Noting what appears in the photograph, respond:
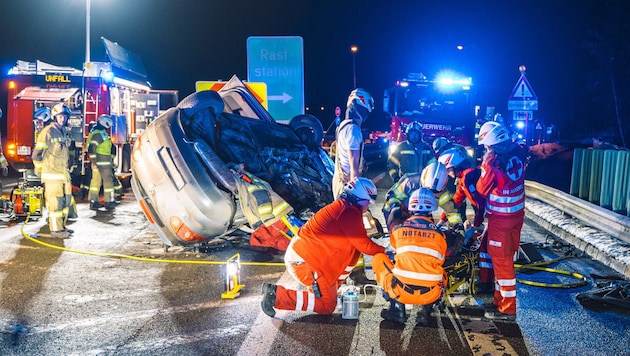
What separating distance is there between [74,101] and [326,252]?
10.3m

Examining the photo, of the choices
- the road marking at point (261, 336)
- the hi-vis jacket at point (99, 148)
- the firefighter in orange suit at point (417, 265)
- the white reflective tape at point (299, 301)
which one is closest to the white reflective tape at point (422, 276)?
the firefighter in orange suit at point (417, 265)

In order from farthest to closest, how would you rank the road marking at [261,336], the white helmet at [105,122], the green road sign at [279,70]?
the white helmet at [105,122] < the green road sign at [279,70] < the road marking at [261,336]

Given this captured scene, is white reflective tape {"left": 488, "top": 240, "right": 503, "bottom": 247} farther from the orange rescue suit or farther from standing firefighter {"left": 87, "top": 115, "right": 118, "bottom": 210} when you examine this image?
standing firefighter {"left": 87, "top": 115, "right": 118, "bottom": 210}

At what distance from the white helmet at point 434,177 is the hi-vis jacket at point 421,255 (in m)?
1.20

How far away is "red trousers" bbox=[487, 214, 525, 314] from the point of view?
16.0ft

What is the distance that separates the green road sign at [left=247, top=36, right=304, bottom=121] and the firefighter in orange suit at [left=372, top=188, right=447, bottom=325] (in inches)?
209

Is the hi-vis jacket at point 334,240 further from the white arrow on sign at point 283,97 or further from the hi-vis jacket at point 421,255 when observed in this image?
the white arrow on sign at point 283,97

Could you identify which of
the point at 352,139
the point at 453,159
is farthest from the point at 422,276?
the point at 453,159

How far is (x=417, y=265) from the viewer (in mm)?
4555

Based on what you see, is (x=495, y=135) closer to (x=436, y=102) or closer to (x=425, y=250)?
(x=425, y=250)

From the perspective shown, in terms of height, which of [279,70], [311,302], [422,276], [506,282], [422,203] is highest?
[279,70]

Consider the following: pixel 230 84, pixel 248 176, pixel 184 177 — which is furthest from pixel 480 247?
pixel 230 84

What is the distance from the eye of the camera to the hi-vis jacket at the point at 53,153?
8180 mm

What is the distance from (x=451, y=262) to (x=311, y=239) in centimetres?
144
